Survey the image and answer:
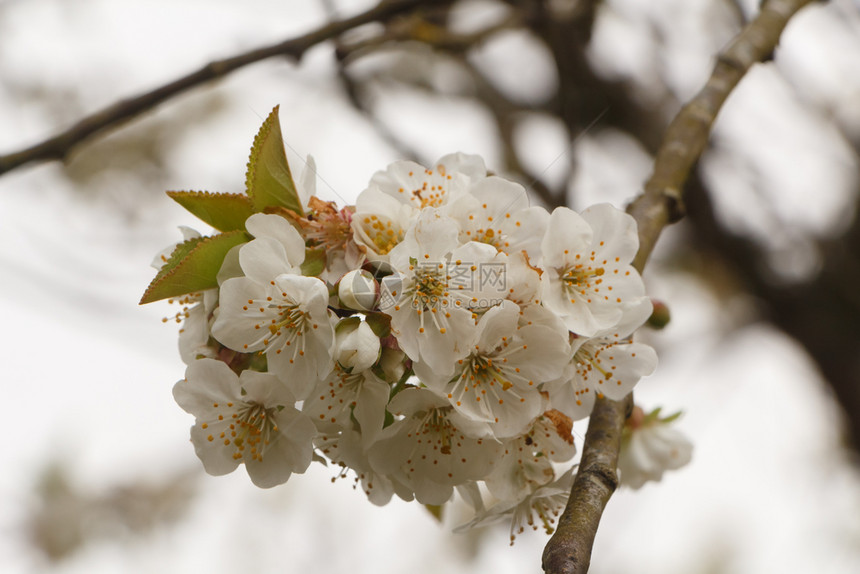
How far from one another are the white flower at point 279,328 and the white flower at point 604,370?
373mm

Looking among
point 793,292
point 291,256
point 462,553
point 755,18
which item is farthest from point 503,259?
point 462,553

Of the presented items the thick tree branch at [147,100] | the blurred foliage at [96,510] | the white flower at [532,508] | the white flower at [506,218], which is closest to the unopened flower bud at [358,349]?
the white flower at [506,218]

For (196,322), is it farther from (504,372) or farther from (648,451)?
(648,451)

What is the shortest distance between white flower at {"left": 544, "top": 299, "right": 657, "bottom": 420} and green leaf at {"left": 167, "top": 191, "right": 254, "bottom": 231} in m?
0.55

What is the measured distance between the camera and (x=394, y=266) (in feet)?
3.37

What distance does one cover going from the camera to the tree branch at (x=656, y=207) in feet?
3.01

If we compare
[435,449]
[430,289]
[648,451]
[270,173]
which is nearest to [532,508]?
[435,449]

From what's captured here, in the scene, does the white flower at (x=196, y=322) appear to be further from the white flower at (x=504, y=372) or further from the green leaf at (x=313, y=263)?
the white flower at (x=504, y=372)

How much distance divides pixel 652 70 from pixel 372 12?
1.97 meters

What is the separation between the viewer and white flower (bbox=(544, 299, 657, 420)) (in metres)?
1.18

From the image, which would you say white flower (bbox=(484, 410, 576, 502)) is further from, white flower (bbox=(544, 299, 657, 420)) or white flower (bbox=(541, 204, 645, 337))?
white flower (bbox=(541, 204, 645, 337))

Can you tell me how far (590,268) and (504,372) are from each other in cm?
23

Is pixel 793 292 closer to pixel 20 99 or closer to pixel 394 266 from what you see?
pixel 394 266

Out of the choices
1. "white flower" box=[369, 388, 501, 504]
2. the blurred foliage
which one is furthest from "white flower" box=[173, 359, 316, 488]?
the blurred foliage
